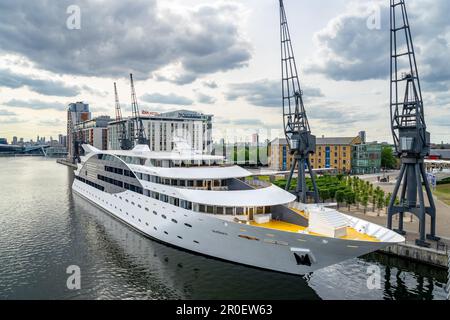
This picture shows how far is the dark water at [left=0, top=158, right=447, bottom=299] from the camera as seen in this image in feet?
59.5

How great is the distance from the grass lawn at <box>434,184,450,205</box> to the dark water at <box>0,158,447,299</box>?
27028 millimetres

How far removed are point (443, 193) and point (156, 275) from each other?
4817 cm

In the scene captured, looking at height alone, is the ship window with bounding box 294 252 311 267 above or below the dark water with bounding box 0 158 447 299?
above

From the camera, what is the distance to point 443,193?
1944 inches

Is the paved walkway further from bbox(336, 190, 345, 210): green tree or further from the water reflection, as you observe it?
the water reflection

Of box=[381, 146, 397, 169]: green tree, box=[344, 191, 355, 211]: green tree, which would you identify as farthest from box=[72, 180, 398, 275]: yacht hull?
box=[381, 146, 397, 169]: green tree

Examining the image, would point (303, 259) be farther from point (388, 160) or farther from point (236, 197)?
point (388, 160)

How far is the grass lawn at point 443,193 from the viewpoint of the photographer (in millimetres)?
43594

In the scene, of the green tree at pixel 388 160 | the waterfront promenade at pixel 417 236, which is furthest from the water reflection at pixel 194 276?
the green tree at pixel 388 160

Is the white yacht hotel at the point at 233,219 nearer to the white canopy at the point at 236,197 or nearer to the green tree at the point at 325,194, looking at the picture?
the white canopy at the point at 236,197

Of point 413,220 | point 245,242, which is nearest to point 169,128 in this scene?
point 413,220
